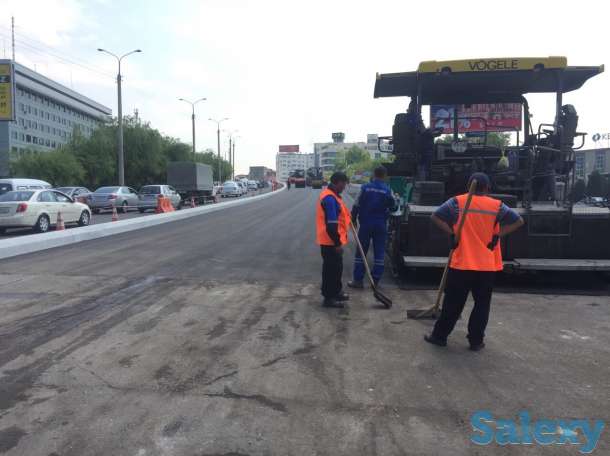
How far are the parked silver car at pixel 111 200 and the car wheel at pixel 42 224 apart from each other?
1071 centimetres

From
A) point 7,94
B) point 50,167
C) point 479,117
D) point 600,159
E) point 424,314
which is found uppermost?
point 7,94

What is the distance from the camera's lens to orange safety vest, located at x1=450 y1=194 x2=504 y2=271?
193 inches

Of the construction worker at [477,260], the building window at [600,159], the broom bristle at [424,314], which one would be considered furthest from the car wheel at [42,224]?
the building window at [600,159]

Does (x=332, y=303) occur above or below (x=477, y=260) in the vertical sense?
below

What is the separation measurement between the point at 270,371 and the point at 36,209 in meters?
14.2

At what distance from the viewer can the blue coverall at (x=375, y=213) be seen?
24.7 ft

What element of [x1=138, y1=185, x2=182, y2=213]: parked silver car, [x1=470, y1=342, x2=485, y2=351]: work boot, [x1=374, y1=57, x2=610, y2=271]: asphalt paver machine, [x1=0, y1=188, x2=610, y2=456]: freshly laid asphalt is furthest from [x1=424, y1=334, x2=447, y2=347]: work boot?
[x1=138, y1=185, x2=182, y2=213]: parked silver car

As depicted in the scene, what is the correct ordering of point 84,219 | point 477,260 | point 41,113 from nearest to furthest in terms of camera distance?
point 477,260, point 84,219, point 41,113

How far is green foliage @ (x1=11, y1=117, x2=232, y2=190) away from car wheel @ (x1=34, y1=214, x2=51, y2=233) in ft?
103

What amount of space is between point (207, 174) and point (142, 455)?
115ft

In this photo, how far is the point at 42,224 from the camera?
53.7 feet

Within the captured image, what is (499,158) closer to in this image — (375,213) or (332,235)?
(375,213)

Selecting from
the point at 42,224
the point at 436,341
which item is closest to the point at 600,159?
the point at 42,224

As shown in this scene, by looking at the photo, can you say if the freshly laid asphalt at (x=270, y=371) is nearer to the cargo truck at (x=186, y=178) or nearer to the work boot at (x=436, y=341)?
the work boot at (x=436, y=341)
